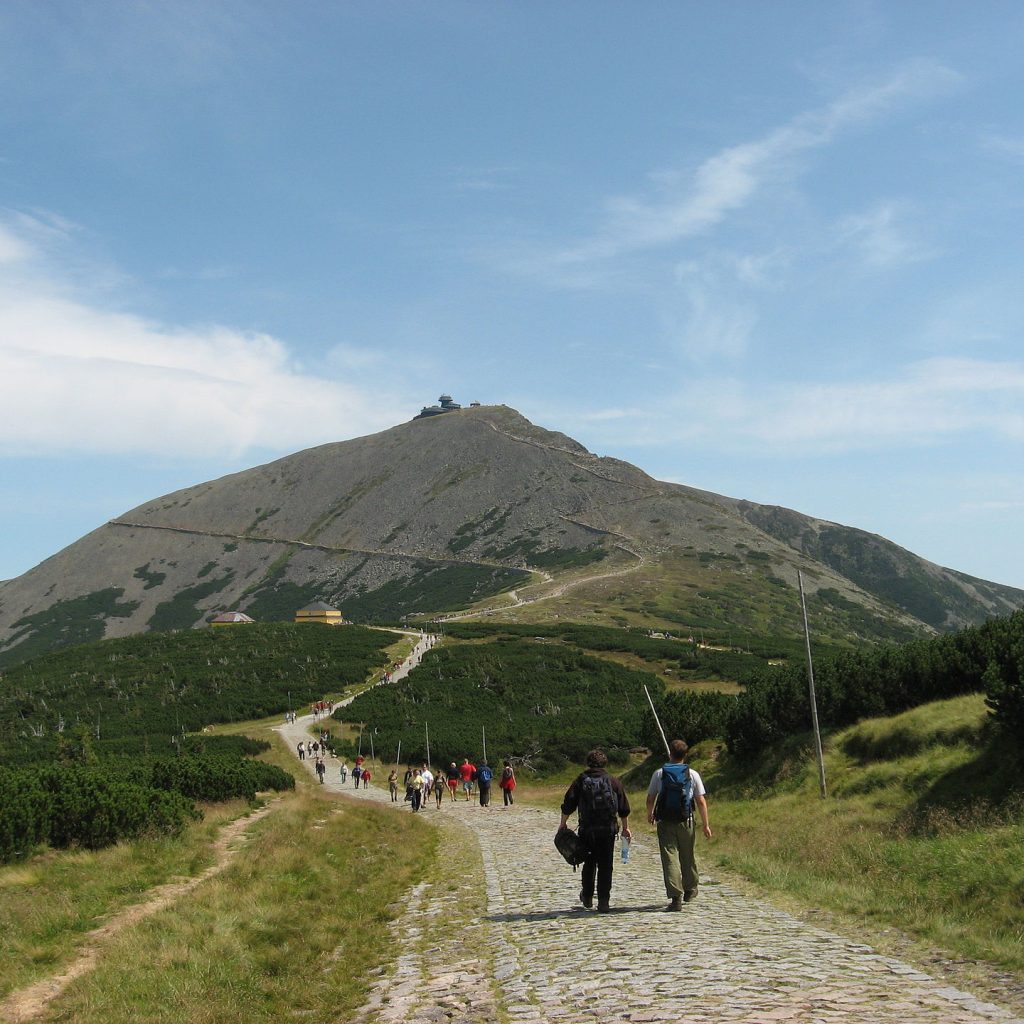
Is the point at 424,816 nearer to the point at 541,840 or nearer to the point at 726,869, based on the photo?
the point at 541,840

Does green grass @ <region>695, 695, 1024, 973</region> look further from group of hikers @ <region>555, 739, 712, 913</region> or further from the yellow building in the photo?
the yellow building

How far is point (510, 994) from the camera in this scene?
24.6 ft

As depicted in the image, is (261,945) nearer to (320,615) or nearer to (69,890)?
(69,890)

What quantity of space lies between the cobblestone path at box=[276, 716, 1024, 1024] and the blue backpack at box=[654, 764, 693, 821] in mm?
1060

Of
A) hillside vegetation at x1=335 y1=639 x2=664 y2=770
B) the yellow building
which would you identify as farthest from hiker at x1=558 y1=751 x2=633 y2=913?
the yellow building

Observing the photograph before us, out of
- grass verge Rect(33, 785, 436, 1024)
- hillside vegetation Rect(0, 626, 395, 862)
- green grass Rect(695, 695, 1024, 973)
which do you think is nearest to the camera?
grass verge Rect(33, 785, 436, 1024)

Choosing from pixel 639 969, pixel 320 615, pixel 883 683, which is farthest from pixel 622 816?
pixel 320 615

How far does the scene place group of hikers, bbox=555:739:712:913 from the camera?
10.5 m

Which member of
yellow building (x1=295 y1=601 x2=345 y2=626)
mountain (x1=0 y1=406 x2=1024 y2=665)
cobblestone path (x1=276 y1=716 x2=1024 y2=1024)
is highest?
mountain (x1=0 y1=406 x2=1024 y2=665)

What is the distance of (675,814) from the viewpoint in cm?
1056

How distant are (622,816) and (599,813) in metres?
0.34

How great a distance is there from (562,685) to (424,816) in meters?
45.1

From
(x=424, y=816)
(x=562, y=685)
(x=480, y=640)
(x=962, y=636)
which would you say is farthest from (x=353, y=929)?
(x=480, y=640)

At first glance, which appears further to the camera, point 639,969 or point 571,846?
point 571,846
